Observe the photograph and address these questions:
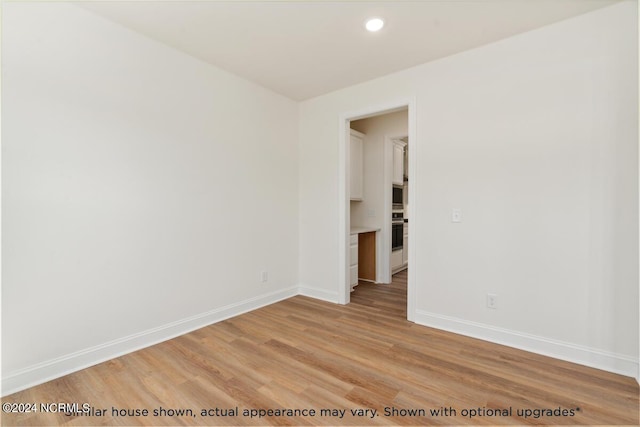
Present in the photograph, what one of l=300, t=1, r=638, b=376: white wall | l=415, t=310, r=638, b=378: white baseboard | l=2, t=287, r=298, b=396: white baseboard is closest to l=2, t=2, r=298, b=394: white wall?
l=2, t=287, r=298, b=396: white baseboard

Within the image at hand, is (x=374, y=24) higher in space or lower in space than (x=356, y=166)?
higher

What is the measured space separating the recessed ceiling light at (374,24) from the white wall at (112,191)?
156 centimetres

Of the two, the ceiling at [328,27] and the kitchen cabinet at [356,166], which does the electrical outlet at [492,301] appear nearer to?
the ceiling at [328,27]

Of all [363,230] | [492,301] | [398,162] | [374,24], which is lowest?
[492,301]

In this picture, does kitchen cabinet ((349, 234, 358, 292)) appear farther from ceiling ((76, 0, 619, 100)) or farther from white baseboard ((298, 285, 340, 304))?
ceiling ((76, 0, 619, 100))

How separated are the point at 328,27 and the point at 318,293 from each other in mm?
2915

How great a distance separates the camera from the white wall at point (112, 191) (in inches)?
74.3

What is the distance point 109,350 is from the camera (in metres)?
2.26

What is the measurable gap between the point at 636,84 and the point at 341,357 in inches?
112

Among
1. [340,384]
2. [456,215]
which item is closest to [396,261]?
[456,215]

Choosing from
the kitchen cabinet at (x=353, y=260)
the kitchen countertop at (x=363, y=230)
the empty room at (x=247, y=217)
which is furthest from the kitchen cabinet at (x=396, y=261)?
the empty room at (x=247, y=217)

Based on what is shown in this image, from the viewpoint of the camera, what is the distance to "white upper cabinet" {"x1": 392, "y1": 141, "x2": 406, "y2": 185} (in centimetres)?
486

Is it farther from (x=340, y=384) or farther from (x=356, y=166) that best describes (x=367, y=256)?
(x=340, y=384)

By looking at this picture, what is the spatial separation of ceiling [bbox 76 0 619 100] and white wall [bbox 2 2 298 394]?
0.28 meters
